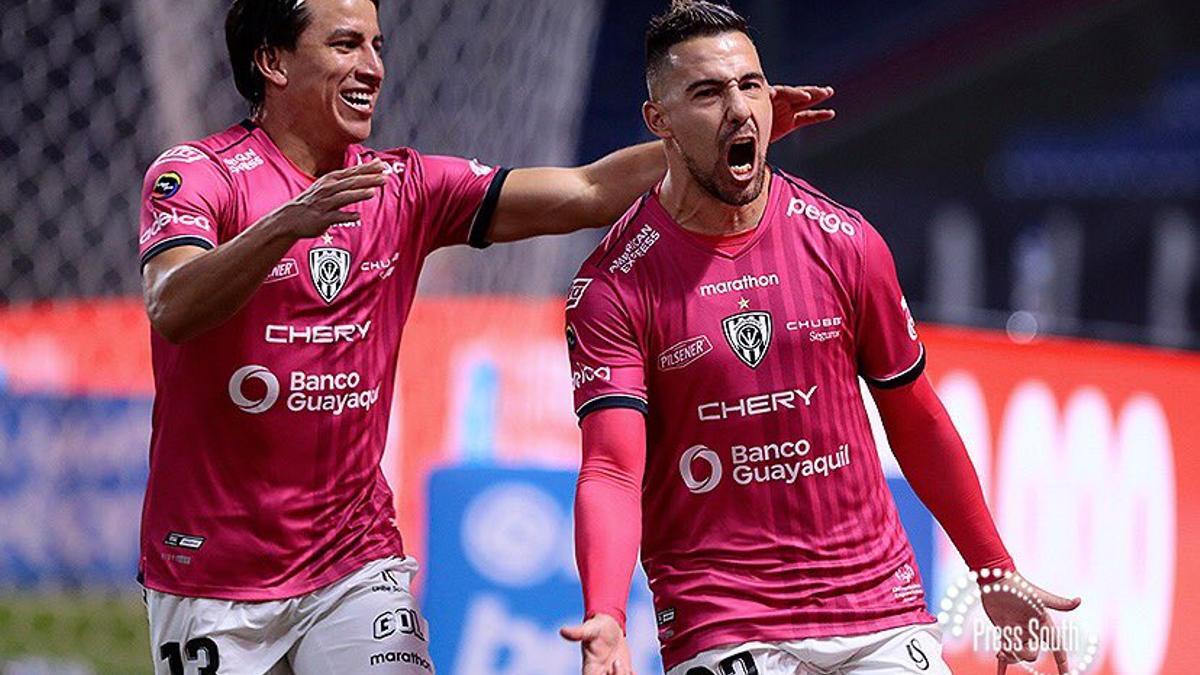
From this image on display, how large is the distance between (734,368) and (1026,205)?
54.5 ft

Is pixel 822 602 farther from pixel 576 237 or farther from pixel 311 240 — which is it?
pixel 576 237

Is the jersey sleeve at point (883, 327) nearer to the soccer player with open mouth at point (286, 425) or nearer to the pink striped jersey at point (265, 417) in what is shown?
the soccer player with open mouth at point (286, 425)

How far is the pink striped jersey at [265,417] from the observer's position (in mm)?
5035

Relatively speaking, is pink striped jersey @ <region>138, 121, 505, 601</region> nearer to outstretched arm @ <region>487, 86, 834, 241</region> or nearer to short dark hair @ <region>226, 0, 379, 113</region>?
short dark hair @ <region>226, 0, 379, 113</region>

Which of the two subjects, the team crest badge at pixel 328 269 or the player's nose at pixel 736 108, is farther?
the team crest badge at pixel 328 269

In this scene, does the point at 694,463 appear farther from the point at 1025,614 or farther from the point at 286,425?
the point at 286,425

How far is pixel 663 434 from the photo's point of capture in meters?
4.89

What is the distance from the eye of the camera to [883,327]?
4891 millimetres

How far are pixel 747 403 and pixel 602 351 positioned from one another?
36cm

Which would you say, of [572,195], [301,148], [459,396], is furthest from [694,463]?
[459,396]

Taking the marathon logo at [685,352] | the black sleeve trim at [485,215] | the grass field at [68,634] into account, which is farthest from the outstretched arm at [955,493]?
the grass field at [68,634]

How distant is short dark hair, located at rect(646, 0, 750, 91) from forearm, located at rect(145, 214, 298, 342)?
1.04m

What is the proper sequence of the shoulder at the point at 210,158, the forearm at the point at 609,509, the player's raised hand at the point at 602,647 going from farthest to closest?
the shoulder at the point at 210,158, the forearm at the point at 609,509, the player's raised hand at the point at 602,647

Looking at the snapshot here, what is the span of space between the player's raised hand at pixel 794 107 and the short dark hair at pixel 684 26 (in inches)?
9.5
